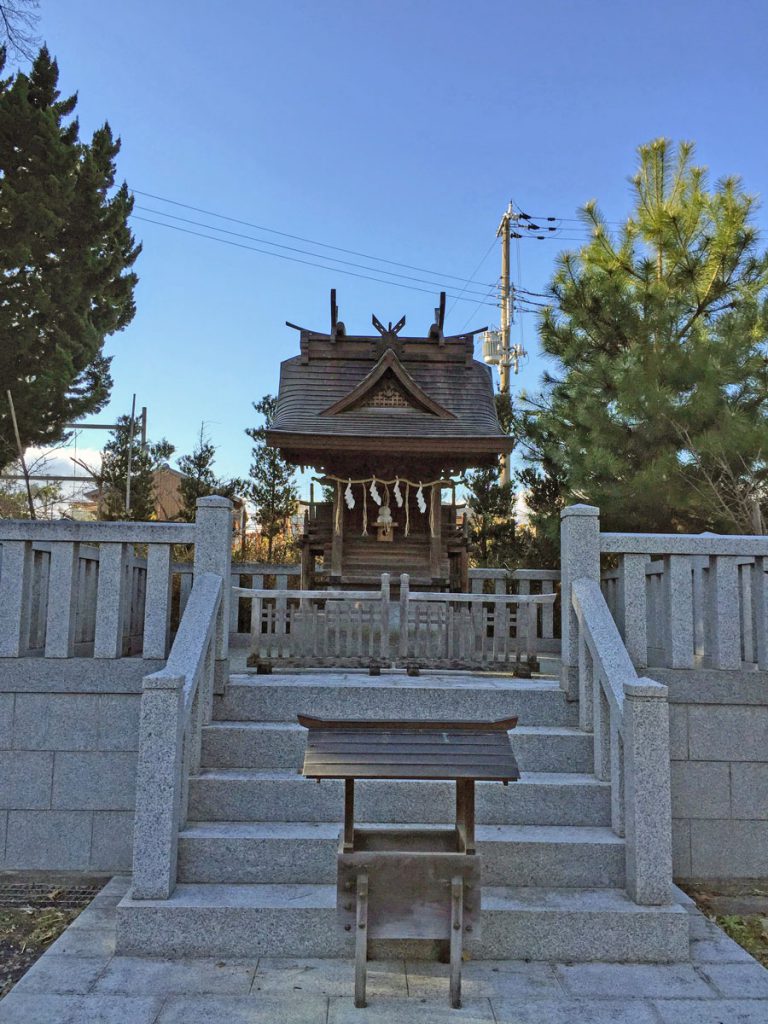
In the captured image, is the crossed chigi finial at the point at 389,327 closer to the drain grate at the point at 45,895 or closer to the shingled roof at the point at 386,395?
the shingled roof at the point at 386,395

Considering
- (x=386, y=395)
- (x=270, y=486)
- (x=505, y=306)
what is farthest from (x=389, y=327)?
(x=505, y=306)

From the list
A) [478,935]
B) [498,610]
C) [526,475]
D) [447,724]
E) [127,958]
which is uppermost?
[526,475]

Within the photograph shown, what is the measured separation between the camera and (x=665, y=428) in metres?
9.45

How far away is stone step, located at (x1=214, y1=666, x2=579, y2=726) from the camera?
16.2 ft

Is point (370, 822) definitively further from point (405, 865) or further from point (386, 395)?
point (386, 395)

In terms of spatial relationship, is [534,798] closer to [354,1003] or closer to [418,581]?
[354,1003]

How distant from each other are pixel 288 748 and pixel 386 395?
6096mm

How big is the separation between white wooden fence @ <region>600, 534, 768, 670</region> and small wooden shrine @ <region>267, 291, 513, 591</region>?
14.4 feet

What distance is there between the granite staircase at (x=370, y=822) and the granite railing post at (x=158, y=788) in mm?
129

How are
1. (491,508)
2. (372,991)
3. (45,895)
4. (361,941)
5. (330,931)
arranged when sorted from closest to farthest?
(361,941) < (372,991) < (330,931) < (45,895) < (491,508)

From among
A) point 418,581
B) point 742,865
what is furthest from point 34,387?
point 742,865

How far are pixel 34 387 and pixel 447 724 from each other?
7.54m

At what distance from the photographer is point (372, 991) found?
3.17 metres

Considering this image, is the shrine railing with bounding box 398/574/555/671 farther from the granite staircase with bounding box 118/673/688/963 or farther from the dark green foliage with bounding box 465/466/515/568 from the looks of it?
the dark green foliage with bounding box 465/466/515/568
